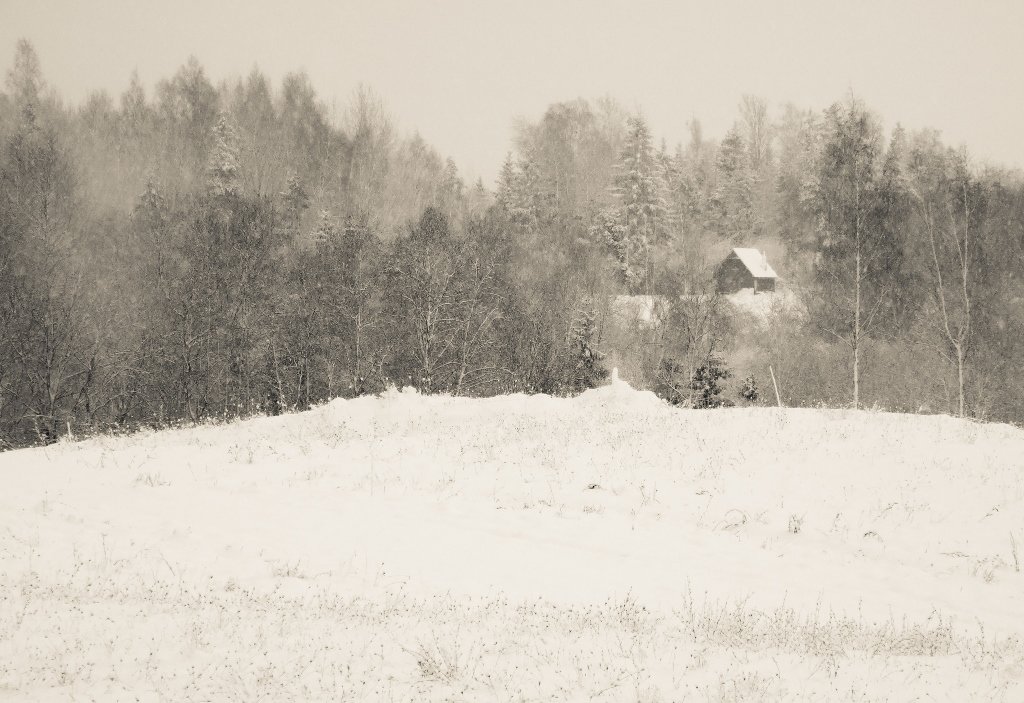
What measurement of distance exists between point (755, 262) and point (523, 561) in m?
52.8

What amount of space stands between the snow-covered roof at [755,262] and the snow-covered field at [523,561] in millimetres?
40615

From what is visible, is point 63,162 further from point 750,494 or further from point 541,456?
point 750,494

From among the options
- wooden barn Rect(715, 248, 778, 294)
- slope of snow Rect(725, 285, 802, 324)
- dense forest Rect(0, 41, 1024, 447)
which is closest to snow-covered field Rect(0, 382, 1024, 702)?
dense forest Rect(0, 41, 1024, 447)

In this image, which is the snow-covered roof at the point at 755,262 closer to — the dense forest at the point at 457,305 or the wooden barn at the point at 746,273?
the wooden barn at the point at 746,273

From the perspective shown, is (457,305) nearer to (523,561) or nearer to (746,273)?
(523,561)

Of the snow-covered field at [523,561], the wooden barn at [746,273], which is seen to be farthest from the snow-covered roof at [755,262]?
the snow-covered field at [523,561]

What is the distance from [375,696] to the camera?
17.4 ft

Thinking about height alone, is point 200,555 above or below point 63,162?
below

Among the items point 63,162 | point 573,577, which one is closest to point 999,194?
point 573,577

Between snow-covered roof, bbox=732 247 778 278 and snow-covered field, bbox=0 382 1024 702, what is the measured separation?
40615 millimetres

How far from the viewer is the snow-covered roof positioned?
56.4m

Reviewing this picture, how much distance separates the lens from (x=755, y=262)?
2256 inches

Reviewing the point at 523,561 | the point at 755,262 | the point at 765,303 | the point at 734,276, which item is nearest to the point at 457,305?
the point at 523,561

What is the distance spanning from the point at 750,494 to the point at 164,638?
10.4m
